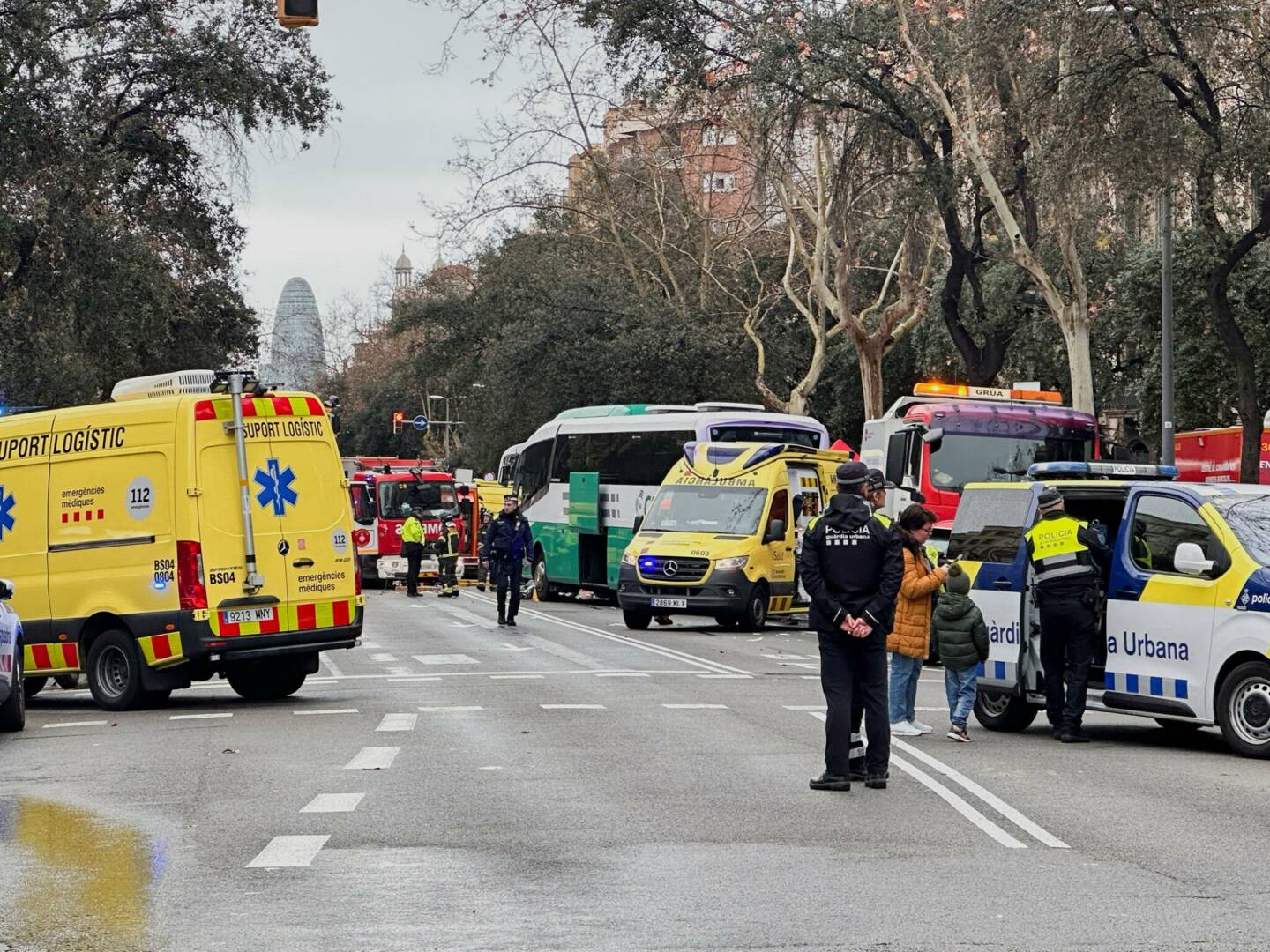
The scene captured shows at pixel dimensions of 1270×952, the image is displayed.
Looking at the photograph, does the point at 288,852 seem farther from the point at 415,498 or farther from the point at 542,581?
the point at 415,498

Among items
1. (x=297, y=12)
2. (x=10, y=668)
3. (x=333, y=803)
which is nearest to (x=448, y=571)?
(x=10, y=668)

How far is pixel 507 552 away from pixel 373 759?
664 inches

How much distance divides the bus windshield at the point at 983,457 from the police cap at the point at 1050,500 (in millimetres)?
13631

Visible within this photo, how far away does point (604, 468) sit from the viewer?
37.8 m

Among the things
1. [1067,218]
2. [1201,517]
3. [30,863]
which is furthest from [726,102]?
[30,863]

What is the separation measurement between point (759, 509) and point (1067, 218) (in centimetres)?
613

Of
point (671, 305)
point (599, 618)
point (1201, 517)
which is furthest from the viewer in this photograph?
point (671, 305)

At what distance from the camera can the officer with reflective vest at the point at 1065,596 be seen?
13.7 metres

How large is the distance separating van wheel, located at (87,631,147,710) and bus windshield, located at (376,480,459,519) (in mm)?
32457

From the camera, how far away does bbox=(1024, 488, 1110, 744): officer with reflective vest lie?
45.1 ft

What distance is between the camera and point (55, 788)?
38.4 feet

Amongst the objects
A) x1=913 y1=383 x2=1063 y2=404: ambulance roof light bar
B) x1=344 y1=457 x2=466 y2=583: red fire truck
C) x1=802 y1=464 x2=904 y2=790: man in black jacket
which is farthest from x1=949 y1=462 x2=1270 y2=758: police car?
x1=344 y1=457 x2=466 y2=583: red fire truck

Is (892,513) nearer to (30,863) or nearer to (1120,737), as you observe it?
(1120,737)

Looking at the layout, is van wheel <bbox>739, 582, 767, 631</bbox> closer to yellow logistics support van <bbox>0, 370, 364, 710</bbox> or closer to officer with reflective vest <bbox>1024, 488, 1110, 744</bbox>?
yellow logistics support van <bbox>0, 370, 364, 710</bbox>
